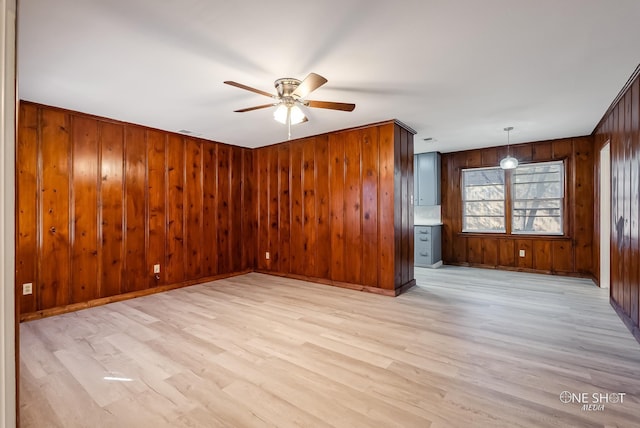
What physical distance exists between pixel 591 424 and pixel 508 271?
15.5 feet

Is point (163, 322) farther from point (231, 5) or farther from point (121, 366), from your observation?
point (231, 5)

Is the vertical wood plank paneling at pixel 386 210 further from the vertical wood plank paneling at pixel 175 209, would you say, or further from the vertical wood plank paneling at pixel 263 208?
the vertical wood plank paneling at pixel 175 209

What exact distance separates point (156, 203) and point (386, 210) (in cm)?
342

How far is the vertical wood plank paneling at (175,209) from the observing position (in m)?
4.69

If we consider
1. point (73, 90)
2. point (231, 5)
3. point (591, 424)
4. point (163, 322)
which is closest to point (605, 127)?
point (591, 424)

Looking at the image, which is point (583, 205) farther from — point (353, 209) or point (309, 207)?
point (309, 207)

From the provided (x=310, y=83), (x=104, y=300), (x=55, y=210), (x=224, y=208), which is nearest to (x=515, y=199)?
(x=310, y=83)

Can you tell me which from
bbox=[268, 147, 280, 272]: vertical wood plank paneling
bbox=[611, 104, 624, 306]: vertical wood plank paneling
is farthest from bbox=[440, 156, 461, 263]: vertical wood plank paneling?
bbox=[268, 147, 280, 272]: vertical wood plank paneling

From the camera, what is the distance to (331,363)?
2373 millimetres

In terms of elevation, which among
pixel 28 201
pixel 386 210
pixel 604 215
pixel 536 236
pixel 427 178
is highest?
pixel 427 178

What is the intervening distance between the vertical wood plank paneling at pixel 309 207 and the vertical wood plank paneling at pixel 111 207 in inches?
106

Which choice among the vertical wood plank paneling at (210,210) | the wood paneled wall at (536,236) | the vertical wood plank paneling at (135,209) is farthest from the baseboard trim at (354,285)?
the wood paneled wall at (536,236)

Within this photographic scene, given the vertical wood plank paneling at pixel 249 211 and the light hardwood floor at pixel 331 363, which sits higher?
the vertical wood plank paneling at pixel 249 211

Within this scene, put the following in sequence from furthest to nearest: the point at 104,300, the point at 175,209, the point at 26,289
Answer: the point at 175,209, the point at 104,300, the point at 26,289
